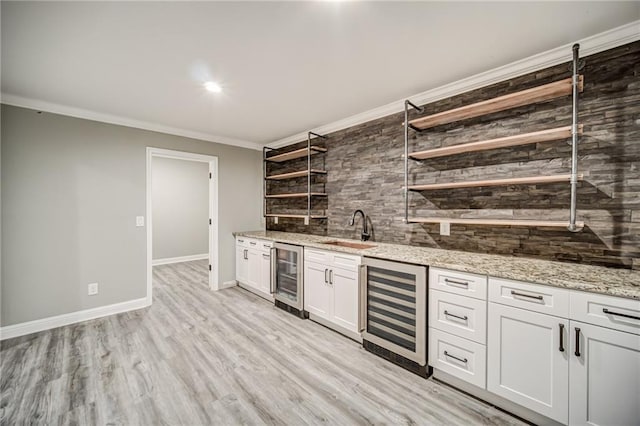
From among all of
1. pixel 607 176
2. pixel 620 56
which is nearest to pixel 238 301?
pixel 607 176

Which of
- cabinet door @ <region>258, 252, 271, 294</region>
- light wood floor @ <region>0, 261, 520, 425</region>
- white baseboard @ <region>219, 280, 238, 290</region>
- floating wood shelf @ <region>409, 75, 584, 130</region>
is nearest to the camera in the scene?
light wood floor @ <region>0, 261, 520, 425</region>

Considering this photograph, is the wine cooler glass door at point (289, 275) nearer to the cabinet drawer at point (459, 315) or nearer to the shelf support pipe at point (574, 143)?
Result: the cabinet drawer at point (459, 315)

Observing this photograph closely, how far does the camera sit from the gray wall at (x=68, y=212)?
2803 millimetres

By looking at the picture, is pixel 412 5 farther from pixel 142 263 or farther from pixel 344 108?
pixel 142 263

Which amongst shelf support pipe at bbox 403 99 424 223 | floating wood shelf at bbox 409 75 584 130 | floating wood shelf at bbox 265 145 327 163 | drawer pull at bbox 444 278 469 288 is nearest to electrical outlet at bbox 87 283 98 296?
floating wood shelf at bbox 265 145 327 163

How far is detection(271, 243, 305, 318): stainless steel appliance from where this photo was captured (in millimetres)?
3215

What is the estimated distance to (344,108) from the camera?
3131 millimetres

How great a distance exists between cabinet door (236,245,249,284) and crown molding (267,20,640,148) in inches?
105

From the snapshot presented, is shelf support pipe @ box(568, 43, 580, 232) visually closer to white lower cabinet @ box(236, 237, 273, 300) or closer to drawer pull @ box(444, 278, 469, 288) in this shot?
drawer pull @ box(444, 278, 469, 288)

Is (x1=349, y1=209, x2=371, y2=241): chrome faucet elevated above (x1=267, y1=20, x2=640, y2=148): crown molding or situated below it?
below

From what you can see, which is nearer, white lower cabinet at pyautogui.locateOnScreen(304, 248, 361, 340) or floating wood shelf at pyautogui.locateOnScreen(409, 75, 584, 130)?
floating wood shelf at pyautogui.locateOnScreen(409, 75, 584, 130)

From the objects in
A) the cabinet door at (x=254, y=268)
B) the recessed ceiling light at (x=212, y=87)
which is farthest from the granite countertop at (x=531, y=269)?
the recessed ceiling light at (x=212, y=87)

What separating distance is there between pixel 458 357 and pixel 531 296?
2.27 ft

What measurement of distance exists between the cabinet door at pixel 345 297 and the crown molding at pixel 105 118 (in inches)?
116
